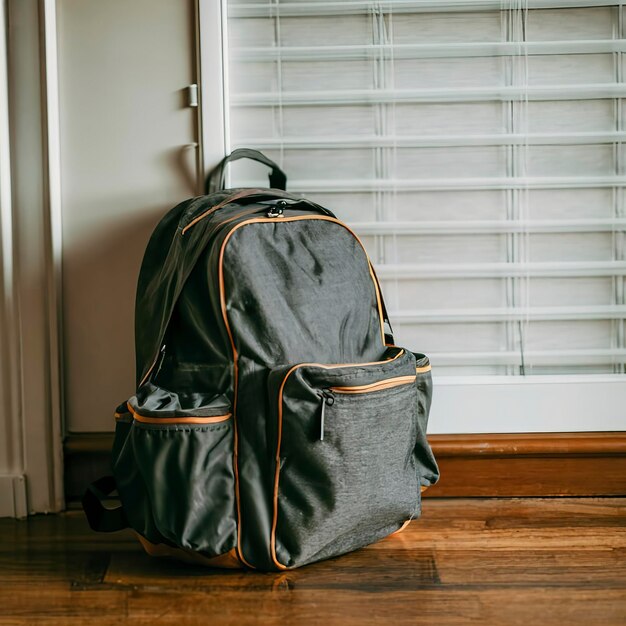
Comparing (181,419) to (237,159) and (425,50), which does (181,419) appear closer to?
(237,159)

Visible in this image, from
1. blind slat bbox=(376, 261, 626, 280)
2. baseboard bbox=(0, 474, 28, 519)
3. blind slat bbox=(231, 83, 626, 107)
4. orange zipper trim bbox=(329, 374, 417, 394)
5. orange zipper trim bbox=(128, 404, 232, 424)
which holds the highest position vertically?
blind slat bbox=(231, 83, 626, 107)

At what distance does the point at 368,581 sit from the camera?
0.94m

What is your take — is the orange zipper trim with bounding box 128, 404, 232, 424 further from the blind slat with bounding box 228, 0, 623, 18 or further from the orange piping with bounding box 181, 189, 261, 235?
the blind slat with bounding box 228, 0, 623, 18

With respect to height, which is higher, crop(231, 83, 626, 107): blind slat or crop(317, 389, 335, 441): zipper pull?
crop(231, 83, 626, 107): blind slat

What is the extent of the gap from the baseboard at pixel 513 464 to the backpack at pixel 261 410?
0.22m

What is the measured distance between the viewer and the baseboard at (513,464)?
4.06 ft

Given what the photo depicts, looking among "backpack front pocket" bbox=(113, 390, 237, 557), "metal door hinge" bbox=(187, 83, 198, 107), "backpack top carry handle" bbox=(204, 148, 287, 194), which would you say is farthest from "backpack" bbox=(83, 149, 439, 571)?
"metal door hinge" bbox=(187, 83, 198, 107)

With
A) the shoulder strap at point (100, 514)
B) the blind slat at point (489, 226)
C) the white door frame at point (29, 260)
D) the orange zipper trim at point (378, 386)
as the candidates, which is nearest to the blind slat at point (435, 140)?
the blind slat at point (489, 226)

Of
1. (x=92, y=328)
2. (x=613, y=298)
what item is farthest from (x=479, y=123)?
(x=92, y=328)

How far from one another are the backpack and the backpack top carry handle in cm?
14

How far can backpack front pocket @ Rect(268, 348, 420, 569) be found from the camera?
91 centimetres

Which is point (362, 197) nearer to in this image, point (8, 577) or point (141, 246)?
point (141, 246)

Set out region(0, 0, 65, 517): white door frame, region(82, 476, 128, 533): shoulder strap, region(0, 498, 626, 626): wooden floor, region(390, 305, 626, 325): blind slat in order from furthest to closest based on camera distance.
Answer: region(390, 305, 626, 325): blind slat, region(0, 0, 65, 517): white door frame, region(82, 476, 128, 533): shoulder strap, region(0, 498, 626, 626): wooden floor

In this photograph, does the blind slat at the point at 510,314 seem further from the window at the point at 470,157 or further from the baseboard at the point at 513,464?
the baseboard at the point at 513,464
